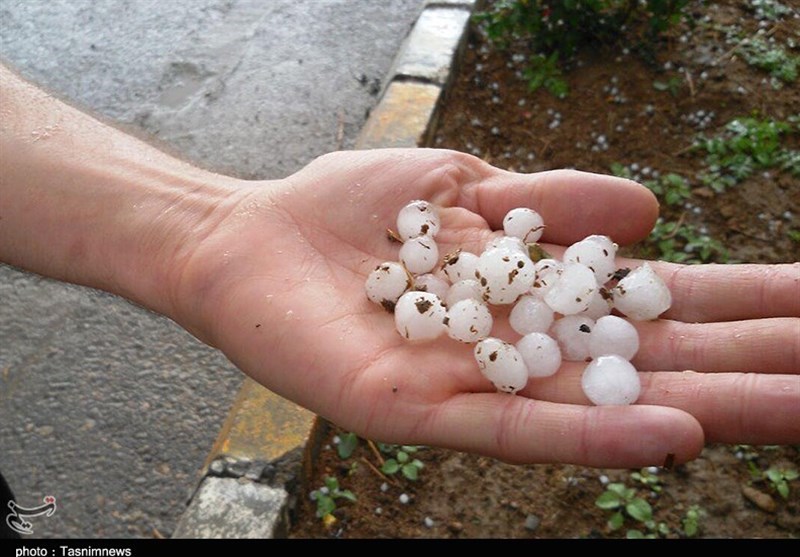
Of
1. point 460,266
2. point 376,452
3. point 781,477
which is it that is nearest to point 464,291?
point 460,266

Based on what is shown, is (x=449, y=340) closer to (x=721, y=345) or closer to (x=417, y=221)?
(x=417, y=221)

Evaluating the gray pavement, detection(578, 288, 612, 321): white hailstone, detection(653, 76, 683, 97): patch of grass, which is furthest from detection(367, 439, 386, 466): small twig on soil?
detection(653, 76, 683, 97): patch of grass

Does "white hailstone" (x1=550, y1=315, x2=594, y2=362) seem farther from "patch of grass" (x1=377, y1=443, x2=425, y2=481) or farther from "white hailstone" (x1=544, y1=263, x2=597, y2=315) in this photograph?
"patch of grass" (x1=377, y1=443, x2=425, y2=481)

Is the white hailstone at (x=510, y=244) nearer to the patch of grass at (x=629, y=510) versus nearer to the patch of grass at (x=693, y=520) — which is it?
the patch of grass at (x=629, y=510)

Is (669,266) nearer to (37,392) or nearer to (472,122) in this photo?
(472,122)

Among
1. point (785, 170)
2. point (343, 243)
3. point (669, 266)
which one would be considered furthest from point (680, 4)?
point (343, 243)

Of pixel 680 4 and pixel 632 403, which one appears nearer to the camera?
pixel 632 403

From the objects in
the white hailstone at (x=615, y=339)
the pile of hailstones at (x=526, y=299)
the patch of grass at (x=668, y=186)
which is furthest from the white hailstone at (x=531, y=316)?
the patch of grass at (x=668, y=186)
